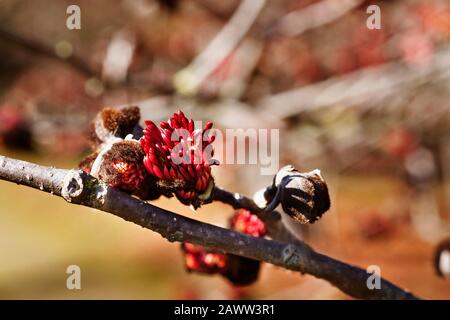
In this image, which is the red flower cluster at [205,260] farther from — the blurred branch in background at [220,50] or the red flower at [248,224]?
the blurred branch in background at [220,50]

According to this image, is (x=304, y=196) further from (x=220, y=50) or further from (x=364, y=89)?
(x=364, y=89)

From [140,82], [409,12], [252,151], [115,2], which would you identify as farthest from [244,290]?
[115,2]

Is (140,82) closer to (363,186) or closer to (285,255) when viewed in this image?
(285,255)

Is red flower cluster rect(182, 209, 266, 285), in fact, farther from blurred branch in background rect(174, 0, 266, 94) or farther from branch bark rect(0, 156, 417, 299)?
blurred branch in background rect(174, 0, 266, 94)

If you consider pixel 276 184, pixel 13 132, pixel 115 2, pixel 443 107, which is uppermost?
pixel 115 2

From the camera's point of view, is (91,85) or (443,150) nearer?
(91,85)
